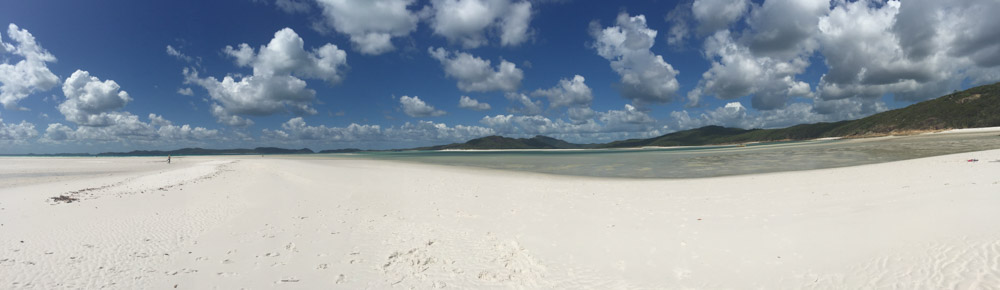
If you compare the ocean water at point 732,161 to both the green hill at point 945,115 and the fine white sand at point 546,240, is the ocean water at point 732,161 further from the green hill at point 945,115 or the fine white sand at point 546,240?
the green hill at point 945,115

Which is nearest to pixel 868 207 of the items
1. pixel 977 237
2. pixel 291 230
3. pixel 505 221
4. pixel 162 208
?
pixel 977 237

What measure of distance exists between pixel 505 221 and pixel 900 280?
8.27 meters

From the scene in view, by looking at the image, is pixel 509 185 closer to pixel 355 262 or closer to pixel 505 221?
pixel 505 221

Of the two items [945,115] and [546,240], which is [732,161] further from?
[945,115]

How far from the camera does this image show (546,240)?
923cm

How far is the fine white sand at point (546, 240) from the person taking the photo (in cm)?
657

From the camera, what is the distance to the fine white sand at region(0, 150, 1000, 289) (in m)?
6.57

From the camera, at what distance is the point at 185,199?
16859 millimetres

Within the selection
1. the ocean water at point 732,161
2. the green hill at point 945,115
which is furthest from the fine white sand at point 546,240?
the green hill at point 945,115

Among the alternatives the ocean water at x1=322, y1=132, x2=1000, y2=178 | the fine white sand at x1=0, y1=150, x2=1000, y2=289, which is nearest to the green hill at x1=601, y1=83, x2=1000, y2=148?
the ocean water at x1=322, y1=132, x2=1000, y2=178

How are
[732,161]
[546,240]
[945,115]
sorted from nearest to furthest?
[546,240] < [732,161] < [945,115]

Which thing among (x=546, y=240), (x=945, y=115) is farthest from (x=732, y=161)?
(x=945, y=115)

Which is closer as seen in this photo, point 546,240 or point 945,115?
point 546,240

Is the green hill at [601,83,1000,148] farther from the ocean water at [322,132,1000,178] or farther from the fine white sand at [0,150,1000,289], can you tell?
the fine white sand at [0,150,1000,289]
